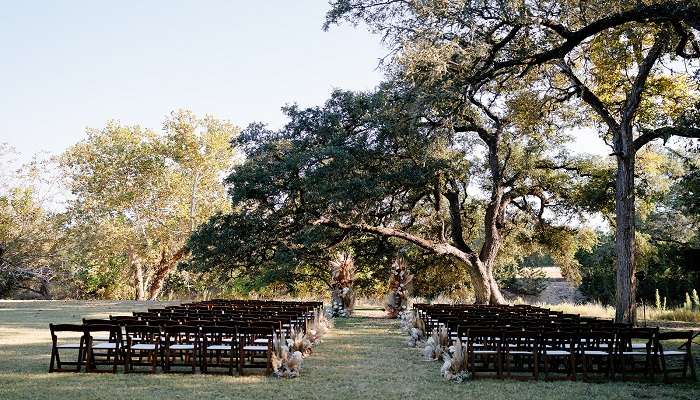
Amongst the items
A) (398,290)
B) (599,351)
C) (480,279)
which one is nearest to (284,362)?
(599,351)

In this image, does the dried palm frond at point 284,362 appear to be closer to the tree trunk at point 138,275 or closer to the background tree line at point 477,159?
the background tree line at point 477,159

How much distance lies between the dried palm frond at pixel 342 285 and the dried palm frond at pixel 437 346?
15.4 meters

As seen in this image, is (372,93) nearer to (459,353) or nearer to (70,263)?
(459,353)

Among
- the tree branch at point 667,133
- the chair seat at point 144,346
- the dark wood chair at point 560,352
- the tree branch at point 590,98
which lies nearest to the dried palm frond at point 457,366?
the dark wood chair at point 560,352

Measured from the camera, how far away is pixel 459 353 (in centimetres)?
998

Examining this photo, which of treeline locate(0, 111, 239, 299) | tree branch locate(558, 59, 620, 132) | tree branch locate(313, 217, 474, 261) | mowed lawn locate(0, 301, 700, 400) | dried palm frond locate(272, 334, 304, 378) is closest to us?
mowed lawn locate(0, 301, 700, 400)

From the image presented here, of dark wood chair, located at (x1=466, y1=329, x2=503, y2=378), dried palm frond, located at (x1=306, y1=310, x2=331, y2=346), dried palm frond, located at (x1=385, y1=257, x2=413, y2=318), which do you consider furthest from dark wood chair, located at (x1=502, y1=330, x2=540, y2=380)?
dried palm frond, located at (x1=385, y1=257, x2=413, y2=318)

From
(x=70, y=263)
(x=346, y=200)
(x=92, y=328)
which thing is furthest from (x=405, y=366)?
(x=70, y=263)

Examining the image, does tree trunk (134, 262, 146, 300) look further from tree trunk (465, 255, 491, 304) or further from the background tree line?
tree trunk (465, 255, 491, 304)

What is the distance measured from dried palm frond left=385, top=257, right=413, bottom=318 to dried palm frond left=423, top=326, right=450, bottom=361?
14033 millimetres

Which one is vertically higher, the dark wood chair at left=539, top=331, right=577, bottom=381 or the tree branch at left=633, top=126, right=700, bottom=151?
the tree branch at left=633, top=126, right=700, bottom=151

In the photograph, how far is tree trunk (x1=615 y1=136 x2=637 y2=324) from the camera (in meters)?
18.4

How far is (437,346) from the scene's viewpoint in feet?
39.9

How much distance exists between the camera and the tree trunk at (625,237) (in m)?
18.4
